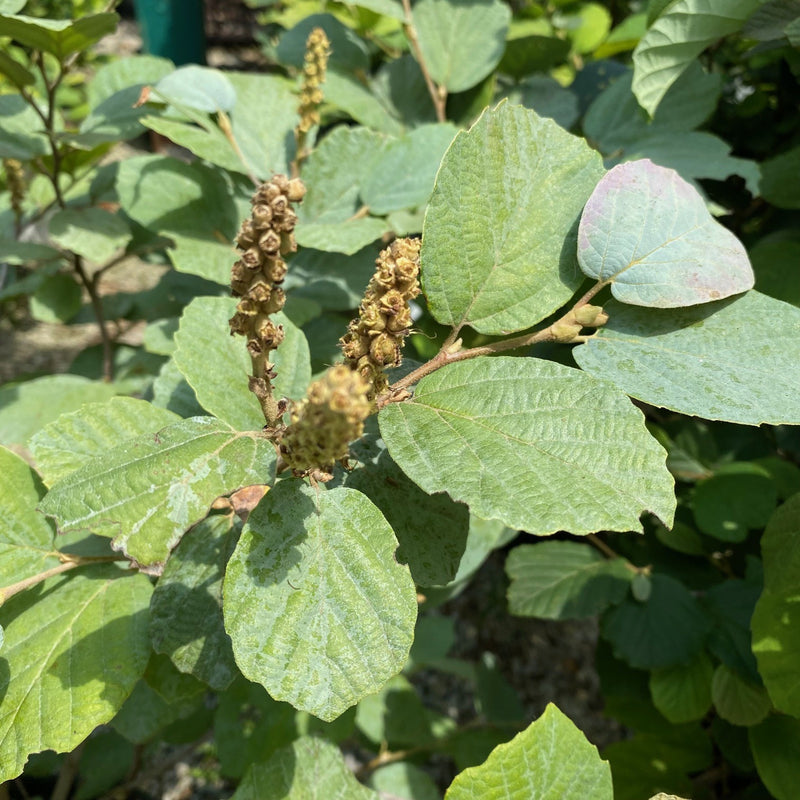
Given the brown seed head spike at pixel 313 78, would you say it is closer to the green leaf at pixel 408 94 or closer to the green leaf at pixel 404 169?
the green leaf at pixel 404 169

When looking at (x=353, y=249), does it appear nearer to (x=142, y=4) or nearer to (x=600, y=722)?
(x=600, y=722)

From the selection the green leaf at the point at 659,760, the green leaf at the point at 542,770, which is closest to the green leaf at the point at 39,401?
the green leaf at the point at 542,770

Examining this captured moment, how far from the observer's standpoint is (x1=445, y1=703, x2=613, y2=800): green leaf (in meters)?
0.59

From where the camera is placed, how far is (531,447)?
508 mm

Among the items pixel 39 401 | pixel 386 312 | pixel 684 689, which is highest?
pixel 386 312

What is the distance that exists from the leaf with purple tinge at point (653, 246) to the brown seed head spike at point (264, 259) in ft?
0.85

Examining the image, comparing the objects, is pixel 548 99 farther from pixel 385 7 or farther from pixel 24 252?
pixel 24 252

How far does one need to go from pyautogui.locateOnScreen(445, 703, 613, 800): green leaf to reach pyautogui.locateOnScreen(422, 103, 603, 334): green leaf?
33 cm

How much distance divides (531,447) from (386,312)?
135 millimetres

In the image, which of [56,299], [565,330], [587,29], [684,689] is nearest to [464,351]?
[565,330]

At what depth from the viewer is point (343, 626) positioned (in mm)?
510

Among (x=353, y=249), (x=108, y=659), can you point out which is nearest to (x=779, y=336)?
(x=353, y=249)

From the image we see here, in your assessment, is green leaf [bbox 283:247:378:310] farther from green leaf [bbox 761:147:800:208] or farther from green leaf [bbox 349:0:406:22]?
green leaf [bbox 761:147:800:208]

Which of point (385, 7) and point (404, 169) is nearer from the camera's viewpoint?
point (404, 169)
